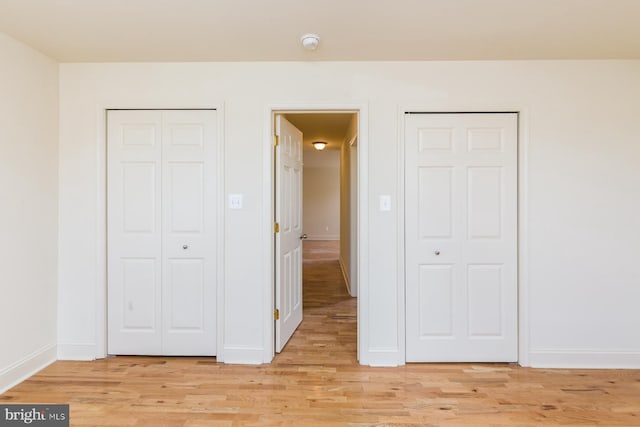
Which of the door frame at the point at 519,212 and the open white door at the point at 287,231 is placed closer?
the door frame at the point at 519,212


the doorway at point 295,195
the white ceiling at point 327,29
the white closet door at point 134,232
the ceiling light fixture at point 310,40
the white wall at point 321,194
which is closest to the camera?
the white ceiling at point 327,29

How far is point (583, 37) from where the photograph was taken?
2225 millimetres

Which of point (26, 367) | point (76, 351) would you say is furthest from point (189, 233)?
point (26, 367)

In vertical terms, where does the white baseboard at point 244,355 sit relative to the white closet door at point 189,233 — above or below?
below

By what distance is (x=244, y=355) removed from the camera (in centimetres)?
264

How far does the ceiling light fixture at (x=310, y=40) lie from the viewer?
2213 mm

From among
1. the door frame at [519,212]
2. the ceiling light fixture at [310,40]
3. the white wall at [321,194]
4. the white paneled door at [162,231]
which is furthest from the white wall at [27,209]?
the white wall at [321,194]

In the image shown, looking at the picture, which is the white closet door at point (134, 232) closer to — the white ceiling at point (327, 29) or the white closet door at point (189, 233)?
the white closet door at point (189, 233)

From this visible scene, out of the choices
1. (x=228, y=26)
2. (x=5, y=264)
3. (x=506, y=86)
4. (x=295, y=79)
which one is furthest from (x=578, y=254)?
(x=5, y=264)

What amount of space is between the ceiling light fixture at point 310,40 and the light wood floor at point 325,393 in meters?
2.30

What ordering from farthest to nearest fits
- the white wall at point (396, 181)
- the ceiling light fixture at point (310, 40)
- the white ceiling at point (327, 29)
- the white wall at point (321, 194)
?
the white wall at point (321, 194) → the white wall at point (396, 181) → the ceiling light fixture at point (310, 40) → the white ceiling at point (327, 29)

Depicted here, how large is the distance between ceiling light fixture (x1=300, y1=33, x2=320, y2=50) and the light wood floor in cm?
230

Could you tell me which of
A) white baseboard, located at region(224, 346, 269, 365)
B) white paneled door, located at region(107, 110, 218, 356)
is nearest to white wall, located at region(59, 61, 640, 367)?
white baseboard, located at region(224, 346, 269, 365)

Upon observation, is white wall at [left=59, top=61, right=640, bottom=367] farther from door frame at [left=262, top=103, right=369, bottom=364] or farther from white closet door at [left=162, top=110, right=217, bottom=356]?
white closet door at [left=162, top=110, right=217, bottom=356]
